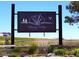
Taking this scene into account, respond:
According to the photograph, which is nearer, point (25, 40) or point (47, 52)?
point (47, 52)

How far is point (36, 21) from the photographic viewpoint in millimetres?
22891

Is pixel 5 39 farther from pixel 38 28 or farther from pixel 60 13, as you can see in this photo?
pixel 60 13

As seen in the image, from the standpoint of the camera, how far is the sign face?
75.1 feet

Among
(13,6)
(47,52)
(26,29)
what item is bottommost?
(47,52)

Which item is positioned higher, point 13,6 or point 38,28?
point 13,6

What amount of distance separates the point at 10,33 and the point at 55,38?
353cm

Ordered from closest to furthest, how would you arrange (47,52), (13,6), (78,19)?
(47,52) < (13,6) < (78,19)

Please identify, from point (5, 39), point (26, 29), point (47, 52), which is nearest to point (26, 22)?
point (26, 29)

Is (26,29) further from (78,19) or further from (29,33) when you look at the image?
(78,19)

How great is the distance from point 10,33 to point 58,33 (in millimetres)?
3654

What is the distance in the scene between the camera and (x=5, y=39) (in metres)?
23.0

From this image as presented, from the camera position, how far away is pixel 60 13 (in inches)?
906

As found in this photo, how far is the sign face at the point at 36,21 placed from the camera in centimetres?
2289

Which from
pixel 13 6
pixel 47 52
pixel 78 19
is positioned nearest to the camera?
pixel 47 52
